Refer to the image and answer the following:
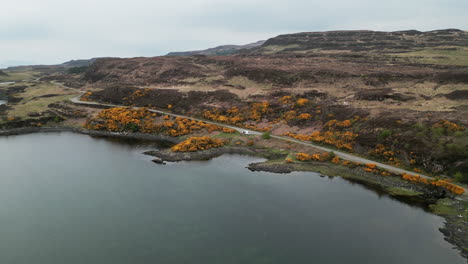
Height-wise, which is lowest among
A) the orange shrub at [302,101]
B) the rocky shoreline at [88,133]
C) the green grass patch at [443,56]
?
the rocky shoreline at [88,133]

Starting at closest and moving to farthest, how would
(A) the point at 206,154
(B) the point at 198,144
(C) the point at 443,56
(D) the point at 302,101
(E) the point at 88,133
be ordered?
(A) the point at 206,154, (B) the point at 198,144, (E) the point at 88,133, (D) the point at 302,101, (C) the point at 443,56

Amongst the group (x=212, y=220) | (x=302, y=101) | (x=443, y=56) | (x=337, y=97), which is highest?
(x=443, y=56)

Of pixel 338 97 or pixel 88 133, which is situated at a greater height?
pixel 338 97

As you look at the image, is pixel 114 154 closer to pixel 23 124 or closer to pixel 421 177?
pixel 23 124

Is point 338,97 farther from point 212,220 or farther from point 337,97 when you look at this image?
point 212,220

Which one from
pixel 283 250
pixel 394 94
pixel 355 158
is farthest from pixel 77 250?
pixel 394 94

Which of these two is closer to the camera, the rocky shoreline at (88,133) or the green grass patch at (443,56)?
the rocky shoreline at (88,133)

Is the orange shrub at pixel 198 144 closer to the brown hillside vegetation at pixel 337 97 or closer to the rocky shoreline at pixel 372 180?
the rocky shoreline at pixel 372 180

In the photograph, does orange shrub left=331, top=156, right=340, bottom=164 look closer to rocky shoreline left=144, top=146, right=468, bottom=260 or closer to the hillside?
rocky shoreline left=144, top=146, right=468, bottom=260

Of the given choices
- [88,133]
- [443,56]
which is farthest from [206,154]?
[443,56]

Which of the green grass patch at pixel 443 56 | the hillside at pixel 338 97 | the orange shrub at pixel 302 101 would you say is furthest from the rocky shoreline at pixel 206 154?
the green grass patch at pixel 443 56
